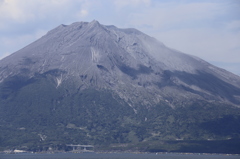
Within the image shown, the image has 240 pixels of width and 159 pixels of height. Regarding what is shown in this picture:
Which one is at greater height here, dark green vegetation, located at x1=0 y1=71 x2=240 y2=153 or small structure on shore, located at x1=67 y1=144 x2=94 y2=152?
dark green vegetation, located at x1=0 y1=71 x2=240 y2=153

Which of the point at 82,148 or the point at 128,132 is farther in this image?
the point at 128,132

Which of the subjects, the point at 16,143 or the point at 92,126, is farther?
the point at 92,126

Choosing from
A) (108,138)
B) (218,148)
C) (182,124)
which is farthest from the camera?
(182,124)

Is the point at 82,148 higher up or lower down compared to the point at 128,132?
lower down

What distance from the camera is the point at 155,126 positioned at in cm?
18950

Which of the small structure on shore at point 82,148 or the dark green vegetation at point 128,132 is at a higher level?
the dark green vegetation at point 128,132

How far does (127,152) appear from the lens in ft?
522

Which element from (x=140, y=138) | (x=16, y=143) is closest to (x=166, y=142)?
(x=140, y=138)

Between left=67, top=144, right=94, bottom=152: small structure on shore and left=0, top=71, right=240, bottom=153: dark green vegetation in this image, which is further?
left=67, top=144, right=94, bottom=152: small structure on shore

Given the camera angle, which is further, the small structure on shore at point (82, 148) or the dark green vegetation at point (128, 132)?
the small structure on shore at point (82, 148)

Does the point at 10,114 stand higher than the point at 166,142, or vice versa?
the point at 10,114

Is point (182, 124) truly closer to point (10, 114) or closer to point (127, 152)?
point (127, 152)

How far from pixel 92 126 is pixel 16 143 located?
4093cm

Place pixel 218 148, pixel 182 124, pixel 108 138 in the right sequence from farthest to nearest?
1. pixel 182 124
2. pixel 108 138
3. pixel 218 148
